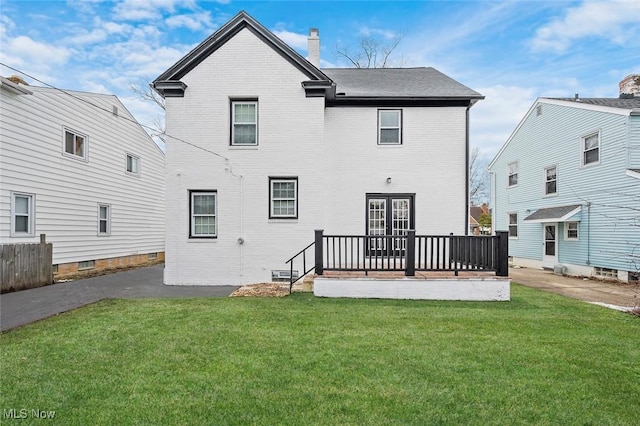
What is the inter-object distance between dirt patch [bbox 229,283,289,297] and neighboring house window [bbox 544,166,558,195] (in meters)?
13.1

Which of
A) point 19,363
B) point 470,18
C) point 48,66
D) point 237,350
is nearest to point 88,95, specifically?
point 48,66

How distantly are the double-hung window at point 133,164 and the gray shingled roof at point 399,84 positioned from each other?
9476mm

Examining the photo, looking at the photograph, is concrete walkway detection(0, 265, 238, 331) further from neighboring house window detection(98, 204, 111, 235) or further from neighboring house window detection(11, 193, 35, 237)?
neighboring house window detection(98, 204, 111, 235)

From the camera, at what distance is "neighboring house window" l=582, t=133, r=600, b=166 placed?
1307cm

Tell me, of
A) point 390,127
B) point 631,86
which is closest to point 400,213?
point 390,127

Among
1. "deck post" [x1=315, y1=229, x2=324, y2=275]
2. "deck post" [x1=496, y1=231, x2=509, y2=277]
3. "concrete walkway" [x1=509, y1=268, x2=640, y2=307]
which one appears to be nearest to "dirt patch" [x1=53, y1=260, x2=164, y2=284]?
"deck post" [x1=315, y1=229, x2=324, y2=275]

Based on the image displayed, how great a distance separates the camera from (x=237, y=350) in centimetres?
470

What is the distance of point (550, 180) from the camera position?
15859 mm

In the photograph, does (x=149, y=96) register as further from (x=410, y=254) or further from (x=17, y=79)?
(x=410, y=254)

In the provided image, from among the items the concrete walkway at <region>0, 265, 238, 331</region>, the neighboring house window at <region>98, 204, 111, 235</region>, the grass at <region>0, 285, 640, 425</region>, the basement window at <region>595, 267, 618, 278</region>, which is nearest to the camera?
the grass at <region>0, 285, 640, 425</region>

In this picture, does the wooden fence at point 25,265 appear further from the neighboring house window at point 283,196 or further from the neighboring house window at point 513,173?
the neighboring house window at point 513,173

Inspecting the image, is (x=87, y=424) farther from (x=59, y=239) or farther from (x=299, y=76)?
(x=59, y=239)

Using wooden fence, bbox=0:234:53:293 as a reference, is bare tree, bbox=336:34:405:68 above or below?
above

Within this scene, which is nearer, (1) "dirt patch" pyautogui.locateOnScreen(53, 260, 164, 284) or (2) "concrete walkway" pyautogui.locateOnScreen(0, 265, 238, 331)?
(2) "concrete walkway" pyautogui.locateOnScreen(0, 265, 238, 331)
